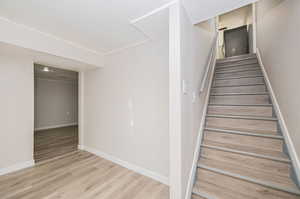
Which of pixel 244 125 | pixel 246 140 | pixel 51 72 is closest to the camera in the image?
pixel 246 140

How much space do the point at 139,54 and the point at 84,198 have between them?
236cm

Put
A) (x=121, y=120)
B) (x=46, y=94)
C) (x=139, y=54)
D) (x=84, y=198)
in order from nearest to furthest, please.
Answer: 1. (x=84, y=198)
2. (x=139, y=54)
3. (x=121, y=120)
4. (x=46, y=94)

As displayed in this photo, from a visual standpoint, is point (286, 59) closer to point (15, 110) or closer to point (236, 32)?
point (236, 32)

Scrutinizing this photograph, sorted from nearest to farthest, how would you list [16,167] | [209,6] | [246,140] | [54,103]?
[209,6]
[246,140]
[16,167]
[54,103]

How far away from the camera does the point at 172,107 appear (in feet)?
4.22

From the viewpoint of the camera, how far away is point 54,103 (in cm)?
570

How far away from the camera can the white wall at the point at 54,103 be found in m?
5.18

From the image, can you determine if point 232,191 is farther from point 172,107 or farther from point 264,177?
point 172,107

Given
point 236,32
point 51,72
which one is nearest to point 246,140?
point 236,32

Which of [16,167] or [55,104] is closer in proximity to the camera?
[16,167]

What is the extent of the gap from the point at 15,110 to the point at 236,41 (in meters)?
6.92

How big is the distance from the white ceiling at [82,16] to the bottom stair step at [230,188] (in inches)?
85.3

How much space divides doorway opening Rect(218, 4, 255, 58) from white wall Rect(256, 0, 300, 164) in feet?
9.64

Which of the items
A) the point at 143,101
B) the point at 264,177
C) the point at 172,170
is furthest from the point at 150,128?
the point at 264,177
